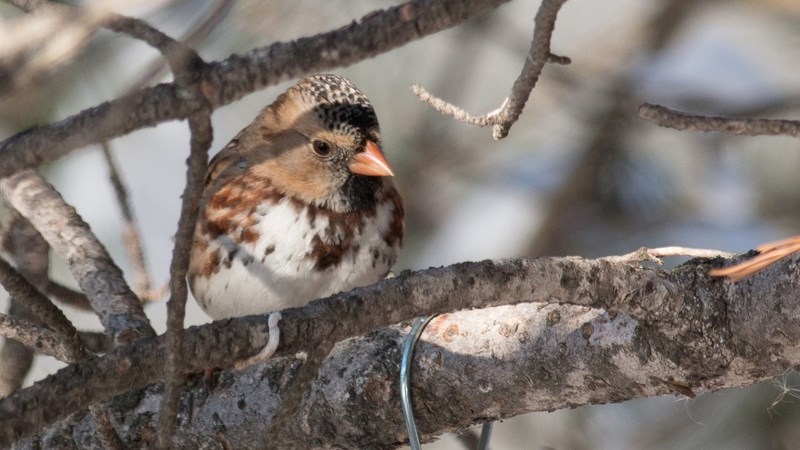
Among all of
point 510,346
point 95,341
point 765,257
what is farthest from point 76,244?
point 765,257

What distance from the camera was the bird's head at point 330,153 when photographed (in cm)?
269

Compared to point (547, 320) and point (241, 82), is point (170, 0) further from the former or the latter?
point (547, 320)

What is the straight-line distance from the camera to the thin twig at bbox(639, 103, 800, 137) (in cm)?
123

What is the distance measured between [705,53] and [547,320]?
2086 mm

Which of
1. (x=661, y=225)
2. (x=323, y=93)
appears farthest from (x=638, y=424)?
(x=323, y=93)

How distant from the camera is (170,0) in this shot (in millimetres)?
1225

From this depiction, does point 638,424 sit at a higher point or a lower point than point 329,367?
lower

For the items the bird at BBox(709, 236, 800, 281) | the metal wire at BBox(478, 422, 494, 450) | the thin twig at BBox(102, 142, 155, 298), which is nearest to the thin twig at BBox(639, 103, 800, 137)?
the bird at BBox(709, 236, 800, 281)

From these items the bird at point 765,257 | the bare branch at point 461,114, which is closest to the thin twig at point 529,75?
the bare branch at point 461,114

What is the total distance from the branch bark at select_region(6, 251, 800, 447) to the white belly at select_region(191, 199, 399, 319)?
55 centimetres

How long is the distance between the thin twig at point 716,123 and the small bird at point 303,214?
4.49 ft

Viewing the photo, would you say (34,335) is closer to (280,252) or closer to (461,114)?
(461,114)

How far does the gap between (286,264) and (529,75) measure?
1.04 metres

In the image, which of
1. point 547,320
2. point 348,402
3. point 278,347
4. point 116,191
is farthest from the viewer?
point 116,191
